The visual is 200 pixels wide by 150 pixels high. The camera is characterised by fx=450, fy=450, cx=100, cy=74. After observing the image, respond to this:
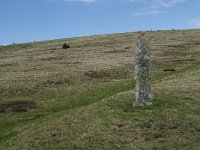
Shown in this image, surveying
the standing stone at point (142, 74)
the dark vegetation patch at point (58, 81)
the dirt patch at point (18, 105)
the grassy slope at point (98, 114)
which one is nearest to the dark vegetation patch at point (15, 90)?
the grassy slope at point (98, 114)

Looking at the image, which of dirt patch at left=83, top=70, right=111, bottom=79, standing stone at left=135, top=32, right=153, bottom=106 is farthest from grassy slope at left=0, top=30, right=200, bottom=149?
standing stone at left=135, top=32, right=153, bottom=106

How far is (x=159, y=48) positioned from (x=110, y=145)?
74300 millimetres

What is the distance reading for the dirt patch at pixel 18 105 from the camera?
156 feet

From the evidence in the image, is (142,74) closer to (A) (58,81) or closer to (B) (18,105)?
(B) (18,105)

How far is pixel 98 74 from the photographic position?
6931cm

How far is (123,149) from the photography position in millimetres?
31547

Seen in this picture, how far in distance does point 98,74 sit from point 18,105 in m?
21.9

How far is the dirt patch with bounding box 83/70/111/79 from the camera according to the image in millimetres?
67625

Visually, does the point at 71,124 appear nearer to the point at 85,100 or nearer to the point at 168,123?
the point at 168,123

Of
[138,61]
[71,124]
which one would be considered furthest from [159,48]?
[71,124]

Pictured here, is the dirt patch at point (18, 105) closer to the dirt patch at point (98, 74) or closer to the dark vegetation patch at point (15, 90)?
the dark vegetation patch at point (15, 90)

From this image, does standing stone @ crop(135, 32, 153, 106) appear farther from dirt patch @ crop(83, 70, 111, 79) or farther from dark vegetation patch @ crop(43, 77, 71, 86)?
dirt patch @ crop(83, 70, 111, 79)

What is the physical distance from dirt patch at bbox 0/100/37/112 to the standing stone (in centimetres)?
1314

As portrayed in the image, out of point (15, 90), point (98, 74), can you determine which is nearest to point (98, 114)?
point (15, 90)
